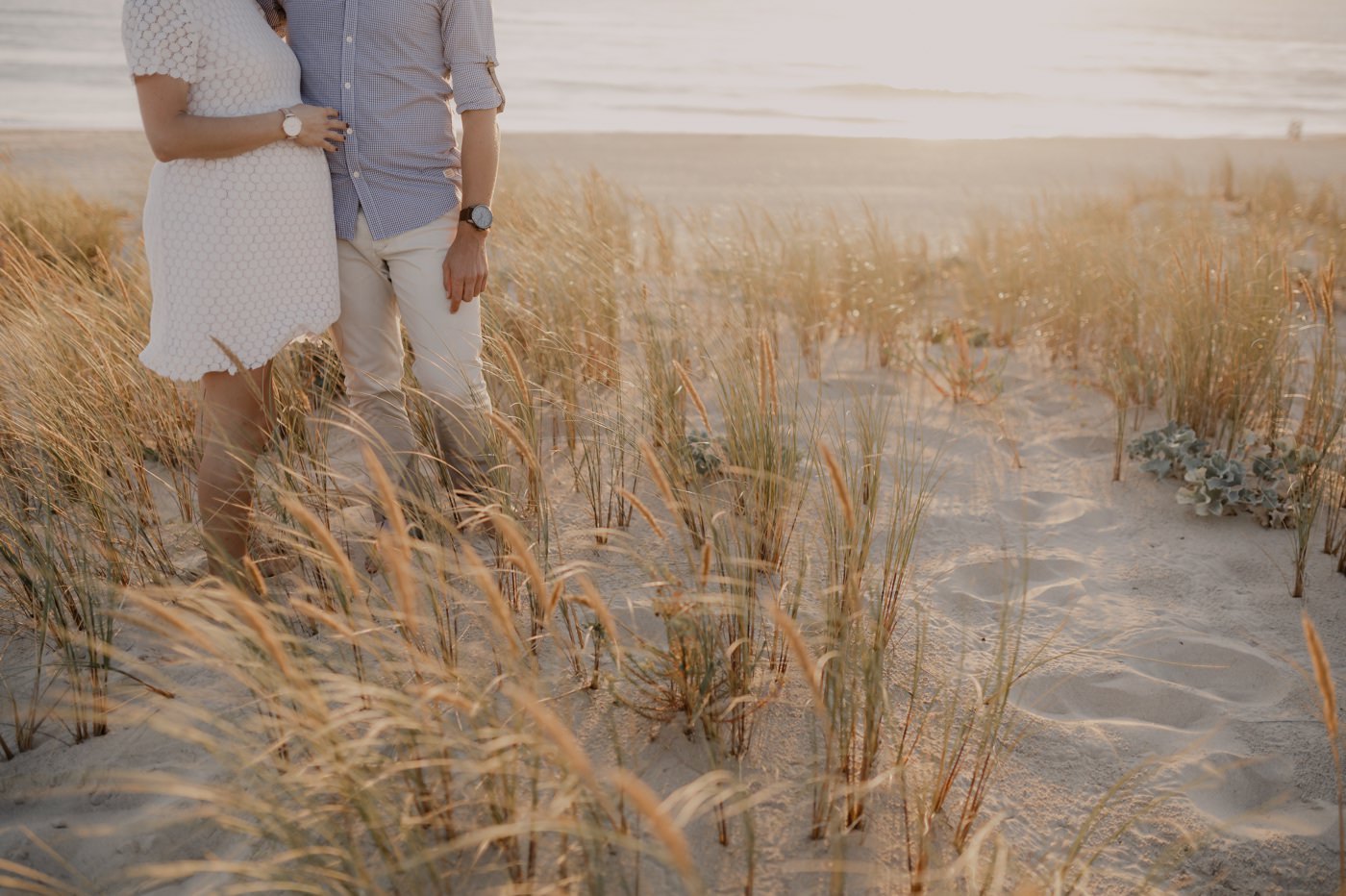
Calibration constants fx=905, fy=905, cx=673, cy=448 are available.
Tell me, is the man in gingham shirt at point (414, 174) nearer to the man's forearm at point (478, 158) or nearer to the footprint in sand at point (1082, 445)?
the man's forearm at point (478, 158)

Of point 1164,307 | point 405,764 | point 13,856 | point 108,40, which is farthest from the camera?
point 108,40

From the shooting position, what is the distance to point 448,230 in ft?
8.32

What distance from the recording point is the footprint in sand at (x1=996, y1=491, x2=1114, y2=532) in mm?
2887

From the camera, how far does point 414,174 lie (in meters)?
2.45

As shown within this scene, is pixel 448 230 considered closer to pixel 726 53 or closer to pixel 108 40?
pixel 108 40

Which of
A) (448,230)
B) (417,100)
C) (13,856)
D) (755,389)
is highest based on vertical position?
(417,100)

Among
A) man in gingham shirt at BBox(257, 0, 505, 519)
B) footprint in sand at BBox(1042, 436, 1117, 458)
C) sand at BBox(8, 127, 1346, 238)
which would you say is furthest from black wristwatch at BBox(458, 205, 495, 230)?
sand at BBox(8, 127, 1346, 238)

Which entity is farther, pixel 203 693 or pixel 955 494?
pixel 955 494

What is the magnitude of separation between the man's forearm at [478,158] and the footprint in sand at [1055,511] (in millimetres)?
1872

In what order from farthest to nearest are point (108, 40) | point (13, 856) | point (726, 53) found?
1. point (726, 53)
2. point (108, 40)
3. point (13, 856)

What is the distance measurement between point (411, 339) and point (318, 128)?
60 cm

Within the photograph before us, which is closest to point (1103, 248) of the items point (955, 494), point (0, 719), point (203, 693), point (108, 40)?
point (955, 494)

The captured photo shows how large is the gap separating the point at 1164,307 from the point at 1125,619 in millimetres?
1845

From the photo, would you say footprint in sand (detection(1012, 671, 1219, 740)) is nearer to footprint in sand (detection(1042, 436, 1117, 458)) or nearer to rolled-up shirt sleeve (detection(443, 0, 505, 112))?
footprint in sand (detection(1042, 436, 1117, 458))
